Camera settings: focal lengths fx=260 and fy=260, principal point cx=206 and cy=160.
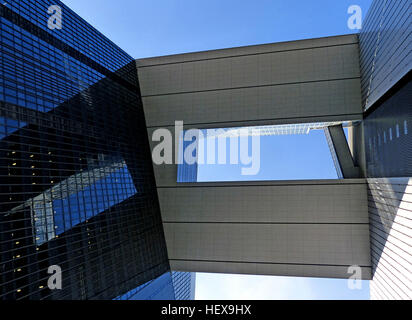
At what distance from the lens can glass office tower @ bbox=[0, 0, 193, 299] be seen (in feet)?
32.7

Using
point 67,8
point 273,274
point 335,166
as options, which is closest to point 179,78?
point 67,8

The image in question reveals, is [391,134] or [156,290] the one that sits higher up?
[391,134]

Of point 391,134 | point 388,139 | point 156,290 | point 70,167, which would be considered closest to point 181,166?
point 156,290

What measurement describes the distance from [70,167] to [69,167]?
72 millimetres

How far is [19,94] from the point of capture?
11.0 m

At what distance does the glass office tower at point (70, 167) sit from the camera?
9961 millimetres

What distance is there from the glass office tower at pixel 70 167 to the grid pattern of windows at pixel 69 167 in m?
0.05

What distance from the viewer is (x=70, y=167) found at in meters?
13.0

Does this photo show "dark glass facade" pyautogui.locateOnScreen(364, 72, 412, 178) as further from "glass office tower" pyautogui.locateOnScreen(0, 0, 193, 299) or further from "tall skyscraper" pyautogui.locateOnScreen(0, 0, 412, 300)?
"glass office tower" pyautogui.locateOnScreen(0, 0, 193, 299)

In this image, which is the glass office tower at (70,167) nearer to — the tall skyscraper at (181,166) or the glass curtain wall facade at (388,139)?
the tall skyscraper at (181,166)

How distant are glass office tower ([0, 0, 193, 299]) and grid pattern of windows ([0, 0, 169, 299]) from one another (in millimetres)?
49

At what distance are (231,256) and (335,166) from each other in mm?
10321

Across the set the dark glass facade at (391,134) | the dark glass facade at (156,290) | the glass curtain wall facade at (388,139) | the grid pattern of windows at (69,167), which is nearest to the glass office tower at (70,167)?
the grid pattern of windows at (69,167)

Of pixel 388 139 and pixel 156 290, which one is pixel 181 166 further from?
pixel 388 139
